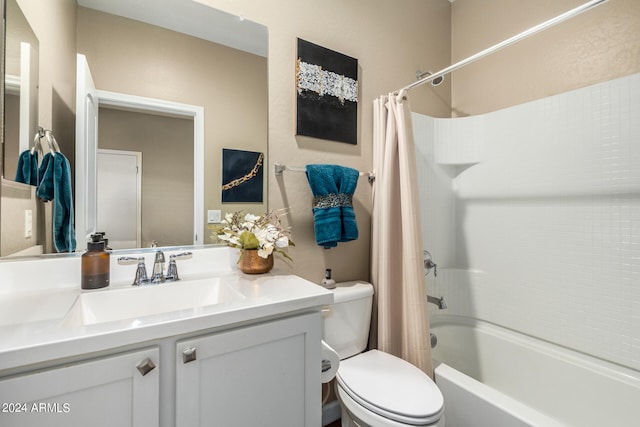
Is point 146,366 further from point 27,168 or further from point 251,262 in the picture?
point 27,168

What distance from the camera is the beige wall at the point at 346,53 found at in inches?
55.8

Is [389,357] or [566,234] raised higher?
[566,234]

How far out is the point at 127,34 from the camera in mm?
1090

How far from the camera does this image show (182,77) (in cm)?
119

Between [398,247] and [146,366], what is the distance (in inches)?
48.4

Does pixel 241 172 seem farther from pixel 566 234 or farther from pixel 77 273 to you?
pixel 566 234

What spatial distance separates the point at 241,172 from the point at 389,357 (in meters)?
1.12

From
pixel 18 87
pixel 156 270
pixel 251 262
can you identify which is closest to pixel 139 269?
pixel 156 270

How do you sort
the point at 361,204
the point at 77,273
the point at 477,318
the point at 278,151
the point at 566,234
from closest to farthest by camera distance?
the point at 77,273 < the point at 278,151 < the point at 566,234 < the point at 361,204 < the point at 477,318

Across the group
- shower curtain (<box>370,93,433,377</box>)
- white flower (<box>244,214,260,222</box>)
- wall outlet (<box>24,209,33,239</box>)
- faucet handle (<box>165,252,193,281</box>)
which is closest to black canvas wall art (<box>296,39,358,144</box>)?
shower curtain (<box>370,93,433,377</box>)

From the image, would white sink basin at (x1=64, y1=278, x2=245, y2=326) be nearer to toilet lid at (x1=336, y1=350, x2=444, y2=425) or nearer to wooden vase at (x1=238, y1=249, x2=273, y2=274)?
wooden vase at (x1=238, y1=249, x2=273, y2=274)

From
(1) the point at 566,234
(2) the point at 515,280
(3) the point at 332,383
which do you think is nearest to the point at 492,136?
(1) the point at 566,234

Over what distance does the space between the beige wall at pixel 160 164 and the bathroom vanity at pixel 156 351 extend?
0.69ft

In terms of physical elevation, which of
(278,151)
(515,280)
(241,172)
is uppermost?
(278,151)
